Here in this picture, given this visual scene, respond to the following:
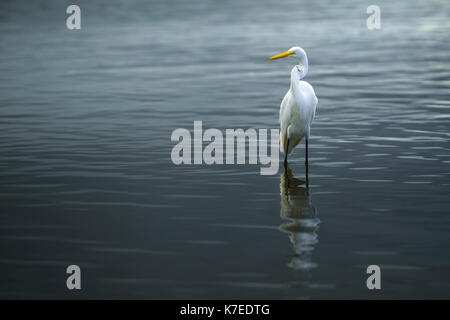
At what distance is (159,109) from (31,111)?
3207mm

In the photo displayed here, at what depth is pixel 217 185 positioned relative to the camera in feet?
37.5

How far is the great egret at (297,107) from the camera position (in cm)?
1210

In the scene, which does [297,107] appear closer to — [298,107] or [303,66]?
[298,107]

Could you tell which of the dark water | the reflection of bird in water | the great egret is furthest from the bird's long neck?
the reflection of bird in water

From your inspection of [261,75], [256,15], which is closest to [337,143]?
[261,75]

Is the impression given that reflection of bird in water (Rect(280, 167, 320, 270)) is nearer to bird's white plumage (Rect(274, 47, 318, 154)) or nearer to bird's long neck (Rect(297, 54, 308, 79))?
bird's white plumage (Rect(274, 47, 318, 154))

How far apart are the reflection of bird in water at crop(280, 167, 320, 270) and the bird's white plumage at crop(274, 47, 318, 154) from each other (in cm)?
83

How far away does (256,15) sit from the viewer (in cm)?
4638

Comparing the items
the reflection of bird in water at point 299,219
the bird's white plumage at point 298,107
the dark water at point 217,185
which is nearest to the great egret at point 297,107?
the bird's white plumage at point 298,107

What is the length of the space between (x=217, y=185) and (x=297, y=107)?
2007 millimetres

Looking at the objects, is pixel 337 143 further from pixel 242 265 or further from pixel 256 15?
pixel 256 15

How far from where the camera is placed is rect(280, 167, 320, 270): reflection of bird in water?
27.7 feet
